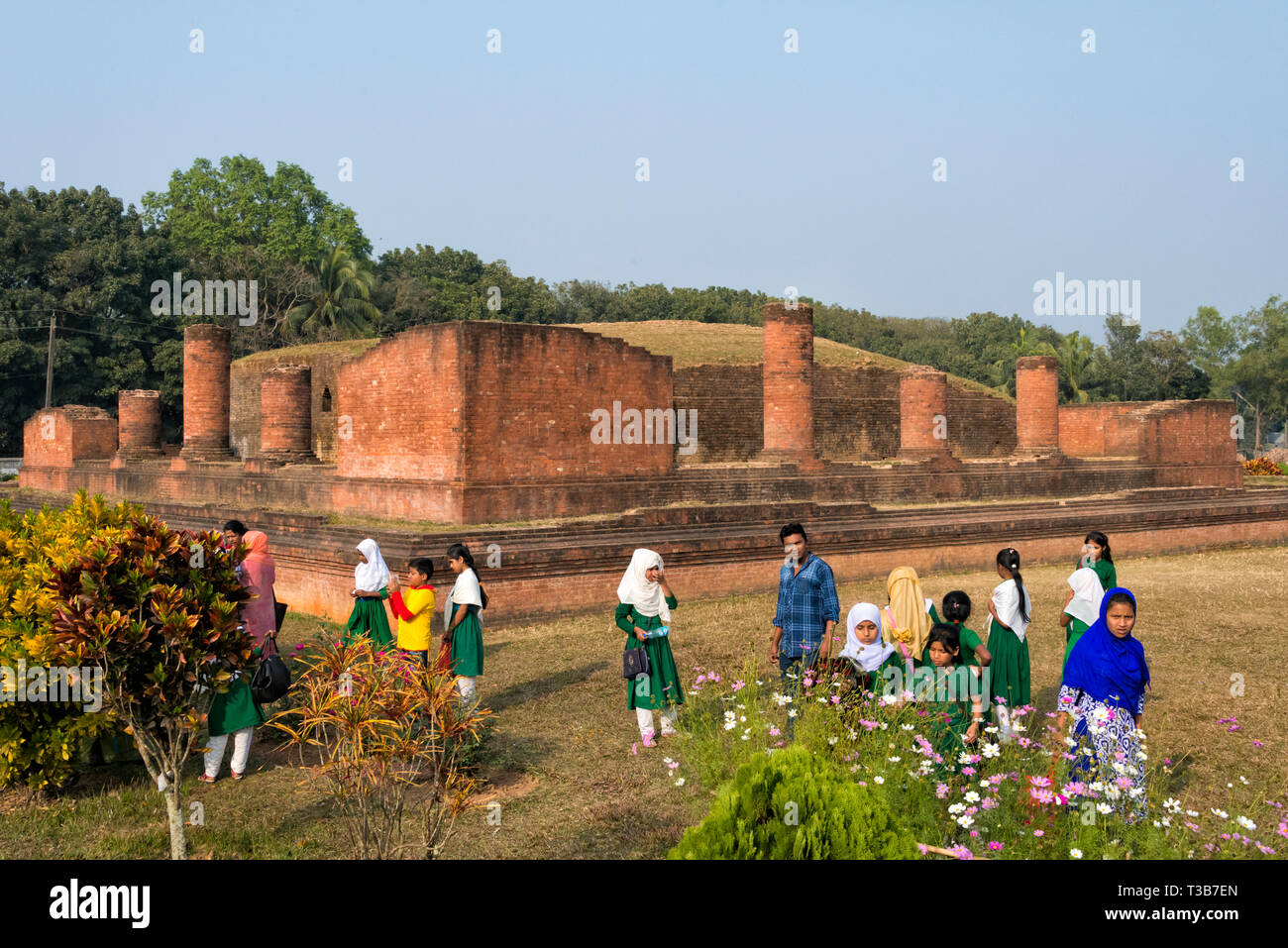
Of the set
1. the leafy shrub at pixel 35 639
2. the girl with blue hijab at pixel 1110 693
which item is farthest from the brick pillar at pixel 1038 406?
the leafy shrub at pixel 35 639

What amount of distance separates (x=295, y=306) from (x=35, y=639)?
3586 centimetres

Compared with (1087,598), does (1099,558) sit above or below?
above

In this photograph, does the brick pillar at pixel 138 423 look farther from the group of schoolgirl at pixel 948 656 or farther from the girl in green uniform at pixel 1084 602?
the girl in green uniform at pixel 1084 602

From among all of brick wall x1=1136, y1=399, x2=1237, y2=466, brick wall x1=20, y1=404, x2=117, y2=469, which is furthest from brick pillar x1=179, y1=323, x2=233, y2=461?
brick wall x1=1136, y1=399, x2=1237, y2=466

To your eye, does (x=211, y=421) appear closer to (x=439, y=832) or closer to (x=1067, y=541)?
(x=1067, y=541)

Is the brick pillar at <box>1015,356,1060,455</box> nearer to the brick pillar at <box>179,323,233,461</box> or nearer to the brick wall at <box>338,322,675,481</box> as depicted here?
the brick wall at <box>338,322,675,481</box>

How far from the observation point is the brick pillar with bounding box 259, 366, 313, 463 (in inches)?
647

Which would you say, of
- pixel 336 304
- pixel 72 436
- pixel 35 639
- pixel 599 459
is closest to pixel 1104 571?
pixel 35 639

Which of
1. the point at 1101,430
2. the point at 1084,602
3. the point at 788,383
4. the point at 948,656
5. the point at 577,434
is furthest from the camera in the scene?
the point at 1101,430

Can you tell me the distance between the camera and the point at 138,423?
67.1 ft

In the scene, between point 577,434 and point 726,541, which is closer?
point 726,541

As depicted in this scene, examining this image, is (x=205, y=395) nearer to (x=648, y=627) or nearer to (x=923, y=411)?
(x=923, y=411)

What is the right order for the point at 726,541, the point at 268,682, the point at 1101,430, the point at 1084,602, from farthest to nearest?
the point at 1101,430 < the point at 726,541 < the point at 1084,602 < the point at 268,682

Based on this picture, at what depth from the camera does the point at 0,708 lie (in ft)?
14.4
